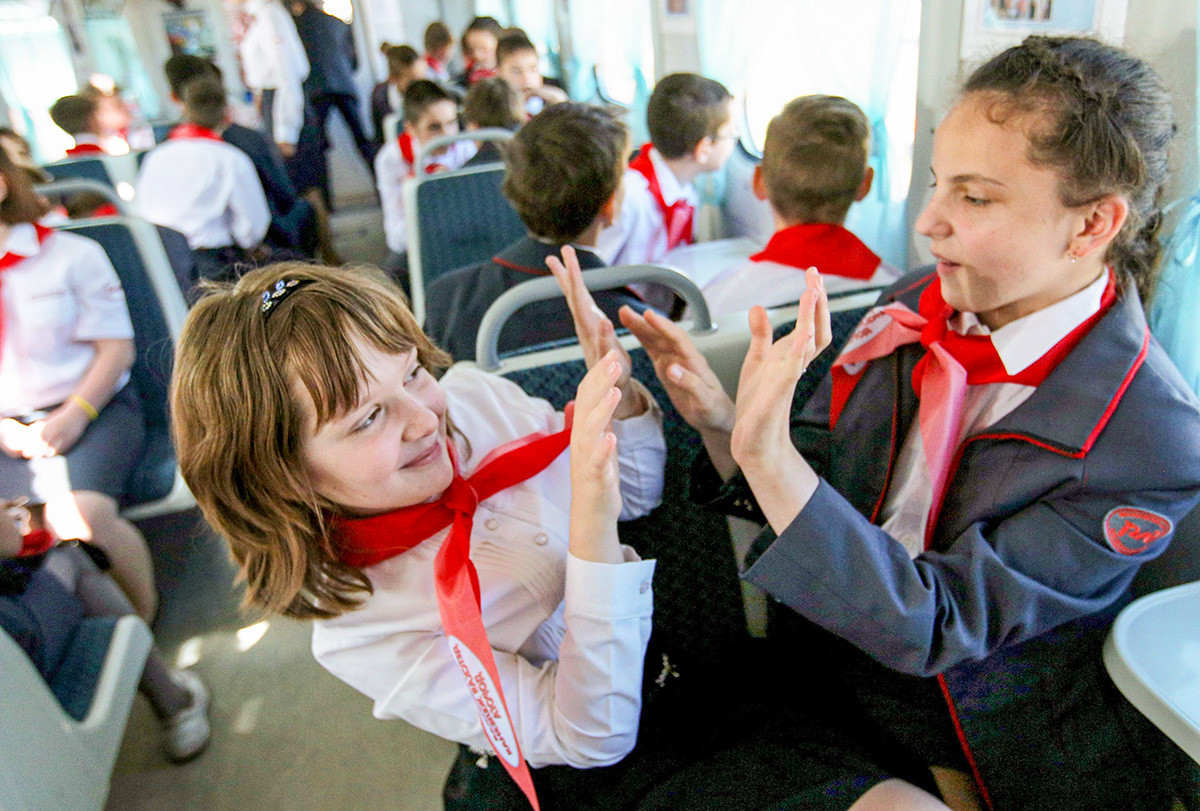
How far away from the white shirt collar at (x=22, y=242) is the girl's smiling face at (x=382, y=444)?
1.77 m

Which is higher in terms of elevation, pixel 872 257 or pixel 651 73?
pixel 651 73

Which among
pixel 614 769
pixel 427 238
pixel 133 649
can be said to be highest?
pixel 427 238

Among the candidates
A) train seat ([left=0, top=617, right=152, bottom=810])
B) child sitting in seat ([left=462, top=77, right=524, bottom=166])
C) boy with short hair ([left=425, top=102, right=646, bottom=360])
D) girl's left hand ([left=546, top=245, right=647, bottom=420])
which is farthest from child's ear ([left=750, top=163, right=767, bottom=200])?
train seat ([left=0, top=617, right=152, bottom=810])

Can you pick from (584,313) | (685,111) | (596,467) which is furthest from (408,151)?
(596,467)

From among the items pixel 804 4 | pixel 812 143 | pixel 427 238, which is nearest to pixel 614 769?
pixel 812 143

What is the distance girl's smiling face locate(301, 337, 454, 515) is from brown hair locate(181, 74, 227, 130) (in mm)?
3554

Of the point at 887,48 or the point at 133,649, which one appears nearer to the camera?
the point at 133,649

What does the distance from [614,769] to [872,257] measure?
1.39 meters

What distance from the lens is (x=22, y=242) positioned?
2.17 meters

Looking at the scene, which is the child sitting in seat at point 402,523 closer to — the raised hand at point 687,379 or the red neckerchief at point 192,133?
the raised hand at point 687,379

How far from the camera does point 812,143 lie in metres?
2.01

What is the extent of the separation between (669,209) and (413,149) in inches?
74.4

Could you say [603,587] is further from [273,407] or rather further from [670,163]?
[670,163]

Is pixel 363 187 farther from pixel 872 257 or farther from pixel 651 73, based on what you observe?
pixel 872 257
